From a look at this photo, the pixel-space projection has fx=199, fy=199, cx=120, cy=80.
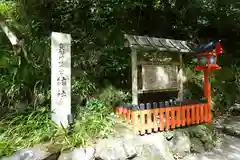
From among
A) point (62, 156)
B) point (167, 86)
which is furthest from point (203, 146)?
point (62, 156)

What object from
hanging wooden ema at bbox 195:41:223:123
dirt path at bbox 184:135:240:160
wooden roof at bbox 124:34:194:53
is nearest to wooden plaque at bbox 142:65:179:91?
wooden roof at bbox 124:34:194:53

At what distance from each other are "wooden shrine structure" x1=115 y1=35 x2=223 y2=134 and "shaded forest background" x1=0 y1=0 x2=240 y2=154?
2.71ft

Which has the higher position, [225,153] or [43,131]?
[43,131]

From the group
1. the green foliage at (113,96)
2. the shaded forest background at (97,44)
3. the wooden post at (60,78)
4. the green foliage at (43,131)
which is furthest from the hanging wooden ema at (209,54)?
the wooden post at (60,78)

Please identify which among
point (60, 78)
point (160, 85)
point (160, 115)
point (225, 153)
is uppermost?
point (60, 78)

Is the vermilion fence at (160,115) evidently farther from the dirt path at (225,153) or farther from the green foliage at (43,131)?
the dirt path at (225,153)

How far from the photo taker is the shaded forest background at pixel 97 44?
15.1ft

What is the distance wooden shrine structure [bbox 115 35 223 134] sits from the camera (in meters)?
4.45

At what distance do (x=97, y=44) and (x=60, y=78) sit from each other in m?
2.99

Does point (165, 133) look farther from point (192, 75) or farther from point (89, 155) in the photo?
point (192, 75)

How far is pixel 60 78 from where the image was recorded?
3961mm

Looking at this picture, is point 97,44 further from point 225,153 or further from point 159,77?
point 225,153

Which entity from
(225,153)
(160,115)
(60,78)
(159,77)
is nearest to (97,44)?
(159,77)

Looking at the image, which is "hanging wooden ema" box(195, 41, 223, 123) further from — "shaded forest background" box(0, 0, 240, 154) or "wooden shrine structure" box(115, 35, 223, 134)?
"shaded forest background" box(0, 0, 240, 154)
